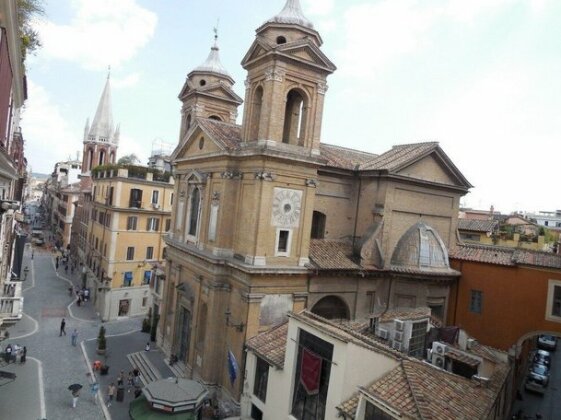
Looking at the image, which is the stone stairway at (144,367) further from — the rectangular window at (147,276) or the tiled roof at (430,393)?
the tiled roof at (430,393)

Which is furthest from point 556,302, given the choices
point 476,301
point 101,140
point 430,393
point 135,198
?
point 101,140

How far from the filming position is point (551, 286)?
19.7 metres

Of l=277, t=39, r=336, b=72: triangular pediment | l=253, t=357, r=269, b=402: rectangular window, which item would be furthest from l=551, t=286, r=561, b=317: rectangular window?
l=277, t=39, r=336, b=72: triangular pediment

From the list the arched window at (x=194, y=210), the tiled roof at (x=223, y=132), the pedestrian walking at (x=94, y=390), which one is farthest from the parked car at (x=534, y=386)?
the pedestrian walking at (x=94, y=390)

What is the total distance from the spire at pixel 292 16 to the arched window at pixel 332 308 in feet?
41.9

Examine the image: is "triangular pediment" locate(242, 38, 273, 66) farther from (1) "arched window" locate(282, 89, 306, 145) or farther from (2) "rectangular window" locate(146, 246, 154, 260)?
(2) "rectangular window" locate(146, 246, 154, 260)

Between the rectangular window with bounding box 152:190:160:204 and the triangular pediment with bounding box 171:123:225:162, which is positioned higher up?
the triangular pediment with bounding box 171:123:225:162

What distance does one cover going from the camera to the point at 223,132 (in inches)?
882

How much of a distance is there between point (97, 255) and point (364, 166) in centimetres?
2633

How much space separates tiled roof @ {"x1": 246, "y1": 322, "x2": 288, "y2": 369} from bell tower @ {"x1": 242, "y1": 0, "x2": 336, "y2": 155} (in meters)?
8.00

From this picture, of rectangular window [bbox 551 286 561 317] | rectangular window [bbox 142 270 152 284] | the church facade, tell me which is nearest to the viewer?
the church facade

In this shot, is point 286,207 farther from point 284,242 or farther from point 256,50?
point 256,50

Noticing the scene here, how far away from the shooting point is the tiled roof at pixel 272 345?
634 inches

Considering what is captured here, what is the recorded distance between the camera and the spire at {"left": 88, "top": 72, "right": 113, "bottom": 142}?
58.4 m
